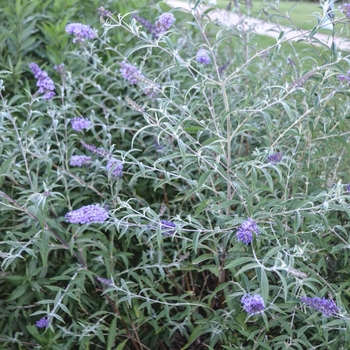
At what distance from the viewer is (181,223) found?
8.86ft

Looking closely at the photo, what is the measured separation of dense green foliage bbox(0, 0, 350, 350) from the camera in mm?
2725

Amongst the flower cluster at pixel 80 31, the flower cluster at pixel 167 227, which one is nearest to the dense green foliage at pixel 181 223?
the flower cluster at pixel 167 227

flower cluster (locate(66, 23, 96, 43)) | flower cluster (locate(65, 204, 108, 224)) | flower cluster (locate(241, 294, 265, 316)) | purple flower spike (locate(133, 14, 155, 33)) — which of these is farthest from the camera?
flower cluster (locate(66, 23, 96, 43))

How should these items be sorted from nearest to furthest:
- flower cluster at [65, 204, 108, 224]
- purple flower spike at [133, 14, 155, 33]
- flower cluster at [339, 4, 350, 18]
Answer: flower cluster at [65, 204, 108, 224]
flower cluster at [339, 4, 350, 18]
purple flower spike at [133, 14, 155, 33]

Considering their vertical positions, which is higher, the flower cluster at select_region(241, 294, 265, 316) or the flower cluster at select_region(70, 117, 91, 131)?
the flower cluster at select_region(241, 294, 265, 316)

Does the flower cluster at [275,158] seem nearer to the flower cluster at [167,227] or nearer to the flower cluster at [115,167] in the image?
the flower cluster at [167,227]

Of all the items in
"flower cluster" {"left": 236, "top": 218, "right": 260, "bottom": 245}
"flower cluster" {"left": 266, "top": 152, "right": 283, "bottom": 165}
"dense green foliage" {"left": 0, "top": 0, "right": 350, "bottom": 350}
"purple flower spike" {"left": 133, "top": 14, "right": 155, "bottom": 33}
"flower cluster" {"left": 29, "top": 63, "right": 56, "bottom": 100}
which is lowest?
"dense green foliage" {"left": 0, "top": 0, "right": 350, "bottom": 350}

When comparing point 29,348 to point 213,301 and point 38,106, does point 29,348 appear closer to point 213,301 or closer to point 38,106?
point 213,301

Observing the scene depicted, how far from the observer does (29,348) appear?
3248 millimetres

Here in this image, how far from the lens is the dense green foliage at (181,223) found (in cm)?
272

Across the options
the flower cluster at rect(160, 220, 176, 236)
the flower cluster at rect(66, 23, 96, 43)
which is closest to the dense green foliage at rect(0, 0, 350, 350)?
the flower cluster at rect(160, 220, 176, 236)

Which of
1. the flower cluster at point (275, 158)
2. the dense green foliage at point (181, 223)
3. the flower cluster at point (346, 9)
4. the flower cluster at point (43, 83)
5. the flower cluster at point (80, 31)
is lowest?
the dense green foliage at point (181, 223)

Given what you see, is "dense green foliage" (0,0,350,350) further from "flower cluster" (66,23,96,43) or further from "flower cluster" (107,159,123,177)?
"flower cluster" (66,23,96,43)

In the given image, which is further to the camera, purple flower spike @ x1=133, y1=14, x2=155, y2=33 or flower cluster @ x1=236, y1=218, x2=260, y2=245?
purple flower spike @ x1=133, y1=14, x2=155, y2=33
